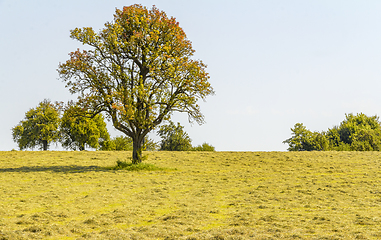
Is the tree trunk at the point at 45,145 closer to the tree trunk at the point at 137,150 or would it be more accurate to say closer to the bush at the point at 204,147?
the bush at the point at 204,147

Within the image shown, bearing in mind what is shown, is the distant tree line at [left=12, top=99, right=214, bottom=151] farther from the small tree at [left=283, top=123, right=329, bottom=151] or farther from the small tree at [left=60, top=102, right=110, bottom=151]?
Answer: the small tree at [left=283, top=123, right=329, bottom=151]

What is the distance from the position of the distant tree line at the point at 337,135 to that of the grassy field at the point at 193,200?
41312mm

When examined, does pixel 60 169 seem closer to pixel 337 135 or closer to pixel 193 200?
pixel 193 200

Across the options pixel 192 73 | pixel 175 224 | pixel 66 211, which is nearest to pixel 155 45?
pixel 192 73

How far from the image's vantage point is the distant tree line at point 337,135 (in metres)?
68.5

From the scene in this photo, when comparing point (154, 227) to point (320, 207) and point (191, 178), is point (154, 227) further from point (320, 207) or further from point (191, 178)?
point (191, 178)

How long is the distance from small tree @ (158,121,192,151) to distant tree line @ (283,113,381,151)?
25.6 metres

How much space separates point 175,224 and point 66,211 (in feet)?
15.1

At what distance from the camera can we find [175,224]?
10023 millimetres

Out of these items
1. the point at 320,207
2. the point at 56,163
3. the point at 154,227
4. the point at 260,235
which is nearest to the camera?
the point at 260,235

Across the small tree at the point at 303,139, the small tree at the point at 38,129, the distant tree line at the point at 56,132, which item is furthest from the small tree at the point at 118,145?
the small tree at the point at 303,139

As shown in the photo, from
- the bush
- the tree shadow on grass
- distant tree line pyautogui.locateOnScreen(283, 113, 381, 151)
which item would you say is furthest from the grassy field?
distant tree line pyautogui.locateOnScreen(283, 113, 381, 151)

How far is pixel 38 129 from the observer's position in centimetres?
5841

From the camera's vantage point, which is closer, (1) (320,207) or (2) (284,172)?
(1) (320,207)
